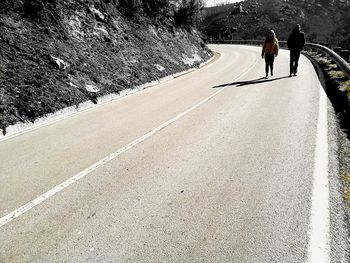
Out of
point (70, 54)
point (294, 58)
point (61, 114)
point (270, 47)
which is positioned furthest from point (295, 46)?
point (61, 114)

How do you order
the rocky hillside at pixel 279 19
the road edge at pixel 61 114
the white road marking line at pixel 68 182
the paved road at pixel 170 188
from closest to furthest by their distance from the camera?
the paved road at pixel 170 188 < the white road marking line at pixel 68 182 < the road edge at pixel 61 114 < the rocky hillside at pixel 279 19

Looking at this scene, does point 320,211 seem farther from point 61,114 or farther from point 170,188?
point 61,114

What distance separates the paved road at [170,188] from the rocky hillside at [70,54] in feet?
5.99

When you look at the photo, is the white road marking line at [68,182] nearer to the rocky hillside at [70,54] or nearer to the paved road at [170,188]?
the paved road at [170,188]

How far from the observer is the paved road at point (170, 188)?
3656 mm

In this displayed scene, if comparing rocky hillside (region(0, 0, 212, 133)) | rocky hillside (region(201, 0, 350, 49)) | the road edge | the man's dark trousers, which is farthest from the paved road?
rocky hillside (region(201, 0, 350, 49))

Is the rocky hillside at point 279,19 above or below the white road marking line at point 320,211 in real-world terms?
below

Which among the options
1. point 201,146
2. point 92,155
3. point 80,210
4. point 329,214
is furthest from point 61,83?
point 329,214

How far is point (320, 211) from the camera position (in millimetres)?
4160

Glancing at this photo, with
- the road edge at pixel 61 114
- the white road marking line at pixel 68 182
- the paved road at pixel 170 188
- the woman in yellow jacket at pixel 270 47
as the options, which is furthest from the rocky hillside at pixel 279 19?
the white road marking line at pixel 68 182

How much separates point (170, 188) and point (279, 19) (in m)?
74.9

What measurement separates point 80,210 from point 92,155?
2101mm

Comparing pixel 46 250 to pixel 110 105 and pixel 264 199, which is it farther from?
pixel 110 105

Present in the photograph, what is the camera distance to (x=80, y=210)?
4535mm
